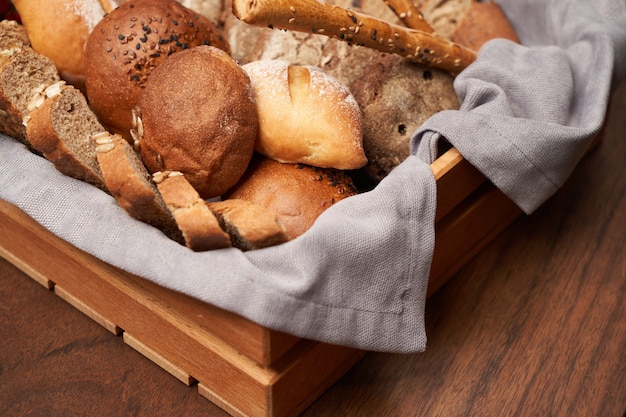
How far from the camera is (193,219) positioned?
0.91m

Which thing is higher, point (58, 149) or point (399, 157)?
point (58, 149)

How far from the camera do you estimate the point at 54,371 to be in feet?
3.54

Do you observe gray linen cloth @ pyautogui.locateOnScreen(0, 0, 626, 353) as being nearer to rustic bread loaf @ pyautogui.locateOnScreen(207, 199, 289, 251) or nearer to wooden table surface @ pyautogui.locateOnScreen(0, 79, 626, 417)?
rustic bread loaf @ pyautogui.locateOnScreen(207, 199, 289, 251)

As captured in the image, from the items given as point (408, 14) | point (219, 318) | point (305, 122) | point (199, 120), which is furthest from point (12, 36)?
point (408, 14)

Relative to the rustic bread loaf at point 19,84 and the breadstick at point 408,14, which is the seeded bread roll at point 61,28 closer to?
the rustic bread loaf at point 19,84

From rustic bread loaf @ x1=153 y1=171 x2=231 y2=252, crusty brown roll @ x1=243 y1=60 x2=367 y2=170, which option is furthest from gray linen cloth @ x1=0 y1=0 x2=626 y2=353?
crusty brown roll @ x1=243 y1=60 x2=367 y2=170

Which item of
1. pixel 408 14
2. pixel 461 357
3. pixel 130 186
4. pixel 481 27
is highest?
pixel 130 186

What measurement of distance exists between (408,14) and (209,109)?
1.96 feet

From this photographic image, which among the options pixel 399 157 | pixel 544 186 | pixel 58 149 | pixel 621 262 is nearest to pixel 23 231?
pixel 58 149

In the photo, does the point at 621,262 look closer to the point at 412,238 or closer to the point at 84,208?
the point at 412,238

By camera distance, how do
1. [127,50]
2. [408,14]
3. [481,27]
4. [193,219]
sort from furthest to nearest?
1. [481,27]
2. [408,14]
3. [127,50]
4. [193,219]

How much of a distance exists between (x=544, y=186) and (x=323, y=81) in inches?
17.7

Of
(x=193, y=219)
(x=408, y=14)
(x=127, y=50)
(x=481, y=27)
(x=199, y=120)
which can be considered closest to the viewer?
(x=193, y=219)

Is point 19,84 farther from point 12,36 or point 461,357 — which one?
point 461,357
